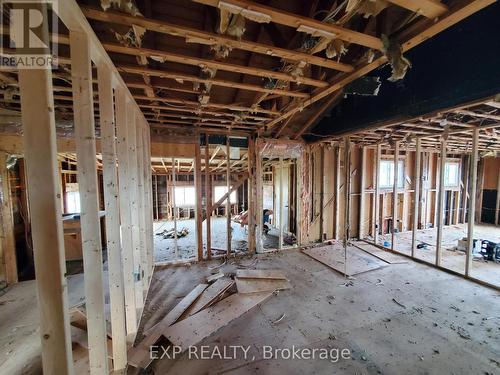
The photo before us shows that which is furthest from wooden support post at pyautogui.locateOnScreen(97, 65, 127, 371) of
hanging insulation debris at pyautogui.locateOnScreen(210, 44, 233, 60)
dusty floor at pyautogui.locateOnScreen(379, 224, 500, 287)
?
dusty floor at pyautogui.locateOnScreen(379, 224, 500, 287)

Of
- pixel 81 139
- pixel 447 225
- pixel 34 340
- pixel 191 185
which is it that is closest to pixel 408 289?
pixel 81 139

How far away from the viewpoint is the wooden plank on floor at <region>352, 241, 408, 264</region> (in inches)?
170

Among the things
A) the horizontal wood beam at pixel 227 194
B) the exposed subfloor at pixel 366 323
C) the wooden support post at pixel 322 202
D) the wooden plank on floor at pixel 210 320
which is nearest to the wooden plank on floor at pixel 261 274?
the exposed subfloor at pixel 366 323

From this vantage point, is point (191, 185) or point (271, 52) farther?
point (191, 185)

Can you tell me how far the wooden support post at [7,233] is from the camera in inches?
127

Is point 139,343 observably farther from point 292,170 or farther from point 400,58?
point 292,170

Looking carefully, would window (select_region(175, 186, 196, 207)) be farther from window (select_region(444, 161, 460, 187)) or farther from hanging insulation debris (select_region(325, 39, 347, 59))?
window (select_region(444, 161, 460, 187))

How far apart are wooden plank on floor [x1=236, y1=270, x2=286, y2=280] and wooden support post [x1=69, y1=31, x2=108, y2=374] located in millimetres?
2327

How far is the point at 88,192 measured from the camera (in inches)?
52.9

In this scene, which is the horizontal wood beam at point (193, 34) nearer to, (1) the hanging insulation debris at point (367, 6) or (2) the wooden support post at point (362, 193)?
(1) the hanging insulation debris at point (367, 6)

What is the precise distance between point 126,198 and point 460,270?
5697 mm

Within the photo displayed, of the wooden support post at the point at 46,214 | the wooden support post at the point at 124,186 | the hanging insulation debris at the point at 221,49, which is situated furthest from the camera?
the wooden support post at the point at 124,186

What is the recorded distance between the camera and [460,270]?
3898mm

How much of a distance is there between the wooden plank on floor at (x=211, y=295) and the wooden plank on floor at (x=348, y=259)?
210 centimetres
